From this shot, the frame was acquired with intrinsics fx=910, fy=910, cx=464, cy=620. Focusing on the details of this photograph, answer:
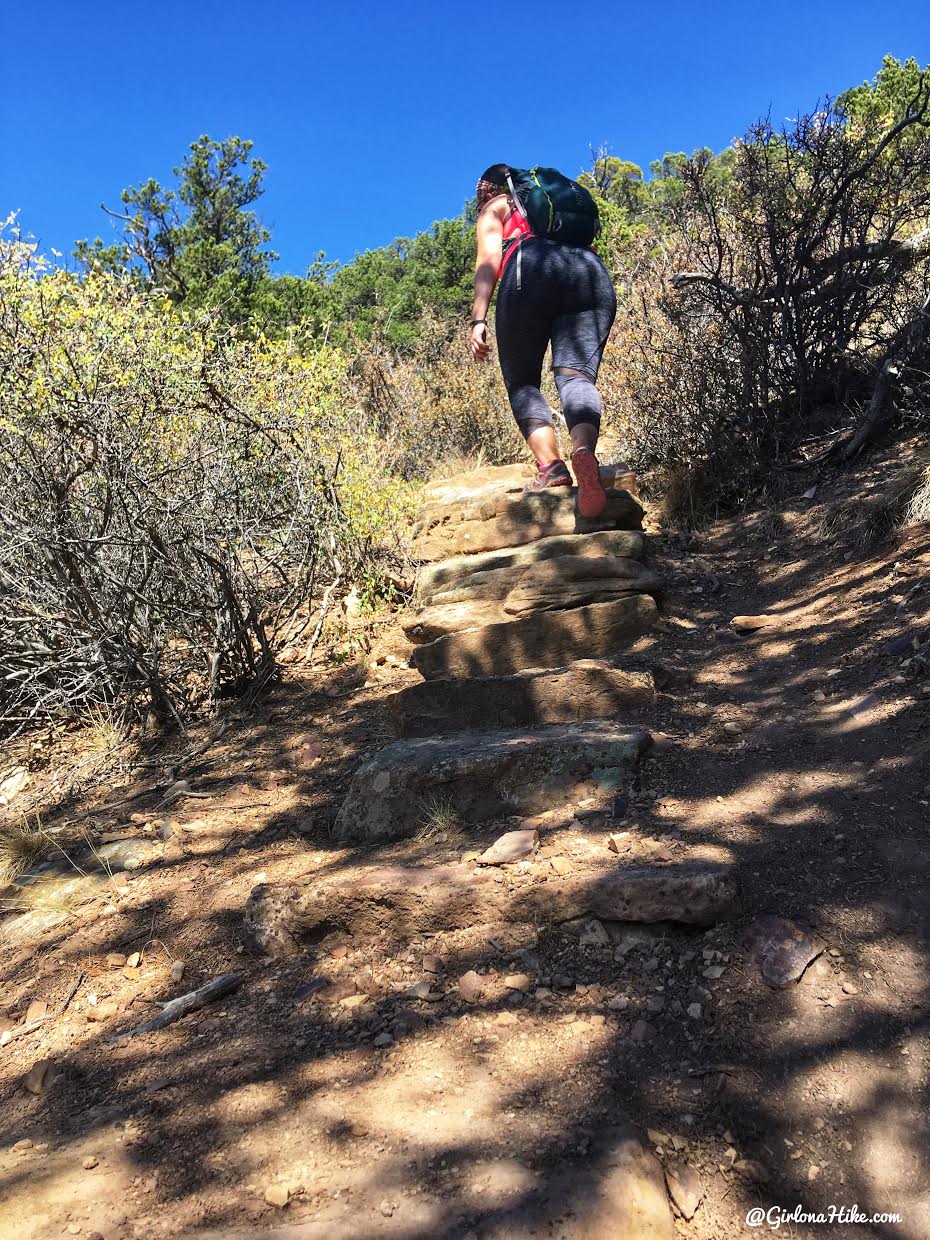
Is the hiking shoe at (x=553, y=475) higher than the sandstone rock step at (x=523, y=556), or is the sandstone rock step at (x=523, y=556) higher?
the hiking shoe at (x=553, y=475)

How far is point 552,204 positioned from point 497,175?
335mm

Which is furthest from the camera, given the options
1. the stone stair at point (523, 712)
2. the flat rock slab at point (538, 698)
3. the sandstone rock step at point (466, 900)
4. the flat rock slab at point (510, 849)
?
the flat rock slab at point (538, 698)

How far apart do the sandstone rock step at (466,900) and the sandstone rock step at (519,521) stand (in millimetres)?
2984

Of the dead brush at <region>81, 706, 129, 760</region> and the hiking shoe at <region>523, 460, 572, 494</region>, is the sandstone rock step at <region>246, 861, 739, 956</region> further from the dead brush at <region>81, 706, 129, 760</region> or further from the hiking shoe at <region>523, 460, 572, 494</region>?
the hiking shoe at <region>523, 460, 572, 494</region>

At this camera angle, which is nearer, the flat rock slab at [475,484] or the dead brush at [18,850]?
the dead brush at [18,850]

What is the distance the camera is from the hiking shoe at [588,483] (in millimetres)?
4453

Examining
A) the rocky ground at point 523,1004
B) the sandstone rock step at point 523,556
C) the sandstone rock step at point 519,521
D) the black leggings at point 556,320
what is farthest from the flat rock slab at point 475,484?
the rocky ground at point 523,1004

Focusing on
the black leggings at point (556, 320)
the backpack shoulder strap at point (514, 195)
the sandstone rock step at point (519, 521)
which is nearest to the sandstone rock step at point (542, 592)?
the sandstone rock step at point (519, 521)

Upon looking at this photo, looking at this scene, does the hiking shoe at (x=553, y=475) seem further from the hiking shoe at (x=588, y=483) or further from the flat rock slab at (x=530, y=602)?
the flat rock slab at (x=530, y=602)

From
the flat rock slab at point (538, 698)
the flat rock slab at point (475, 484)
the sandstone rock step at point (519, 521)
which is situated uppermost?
the flat rock slab at point (475, 484)

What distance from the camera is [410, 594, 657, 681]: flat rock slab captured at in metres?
4.11

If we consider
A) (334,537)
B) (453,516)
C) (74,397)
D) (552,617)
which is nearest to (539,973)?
(552,617)

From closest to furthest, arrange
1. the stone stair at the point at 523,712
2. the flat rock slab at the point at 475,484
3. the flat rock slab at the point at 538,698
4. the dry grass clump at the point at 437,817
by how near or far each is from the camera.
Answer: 1. the stone stair at the point at 523,712
2. the dry grass clump at the point at 437,817
3. the flat rock slab at the point at 538,698
4. the flat rock slab at the point at 475,484

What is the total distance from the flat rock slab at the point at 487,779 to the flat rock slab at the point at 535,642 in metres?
1.09
